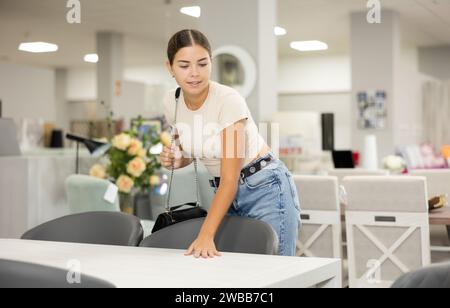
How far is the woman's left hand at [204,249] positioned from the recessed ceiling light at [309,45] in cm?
960

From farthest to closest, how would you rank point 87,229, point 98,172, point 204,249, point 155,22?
point 155,22
point 98,172
point 87,229
point 204,249

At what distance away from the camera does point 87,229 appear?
2174 millimetres

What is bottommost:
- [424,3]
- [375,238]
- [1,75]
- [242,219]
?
[375,238]

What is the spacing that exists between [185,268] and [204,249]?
0.16 m

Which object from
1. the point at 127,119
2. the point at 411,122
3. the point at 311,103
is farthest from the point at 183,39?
the point at 311,103

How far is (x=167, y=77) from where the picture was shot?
44.9 feet

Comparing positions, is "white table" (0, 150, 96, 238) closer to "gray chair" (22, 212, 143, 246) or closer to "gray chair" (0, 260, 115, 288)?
"gray chair" (22, 212, 143, 246)

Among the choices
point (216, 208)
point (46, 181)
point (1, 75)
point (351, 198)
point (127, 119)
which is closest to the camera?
point (216, 208)

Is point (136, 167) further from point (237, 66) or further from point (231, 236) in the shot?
point (231, 236)

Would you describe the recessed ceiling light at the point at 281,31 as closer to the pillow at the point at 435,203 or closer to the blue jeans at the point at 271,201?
the pillow at the point at 435,203

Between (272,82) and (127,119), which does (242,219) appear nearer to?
(272,82)

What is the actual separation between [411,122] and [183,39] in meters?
8.00

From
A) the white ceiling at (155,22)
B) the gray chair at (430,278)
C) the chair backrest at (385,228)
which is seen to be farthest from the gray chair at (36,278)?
the white ceiling at (155,22)

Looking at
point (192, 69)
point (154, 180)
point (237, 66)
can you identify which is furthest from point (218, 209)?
point (237, 66)
